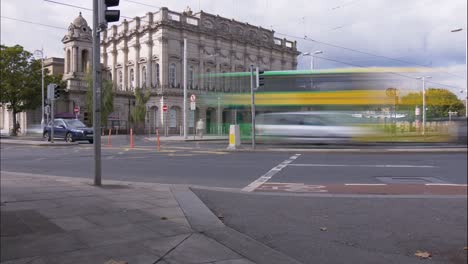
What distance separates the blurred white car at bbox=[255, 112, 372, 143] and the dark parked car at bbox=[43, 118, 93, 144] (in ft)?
41.3

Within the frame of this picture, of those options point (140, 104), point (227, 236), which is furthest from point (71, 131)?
point (227, 236)

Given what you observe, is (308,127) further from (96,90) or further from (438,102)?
(438,102)

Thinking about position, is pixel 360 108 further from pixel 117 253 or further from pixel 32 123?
pixel 32 123

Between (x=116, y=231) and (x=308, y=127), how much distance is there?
10793 millimetres

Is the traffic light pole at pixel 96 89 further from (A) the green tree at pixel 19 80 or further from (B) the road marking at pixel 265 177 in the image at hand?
(A) the green tree at pixel 19 80

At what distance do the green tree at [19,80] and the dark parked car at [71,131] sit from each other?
18.9 metres

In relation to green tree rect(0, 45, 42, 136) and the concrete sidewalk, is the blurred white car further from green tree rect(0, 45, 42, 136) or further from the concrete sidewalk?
green tree rect(0, 45, 42, 136)

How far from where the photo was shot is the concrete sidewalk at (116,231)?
4.57m

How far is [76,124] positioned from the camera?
31797 mm

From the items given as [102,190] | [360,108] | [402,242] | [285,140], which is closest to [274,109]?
[285,140]

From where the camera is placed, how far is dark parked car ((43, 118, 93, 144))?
100 feet

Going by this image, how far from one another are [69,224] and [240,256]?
2.51m

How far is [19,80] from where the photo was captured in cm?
4853

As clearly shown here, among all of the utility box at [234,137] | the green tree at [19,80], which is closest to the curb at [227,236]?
the utility box at [234,137]
